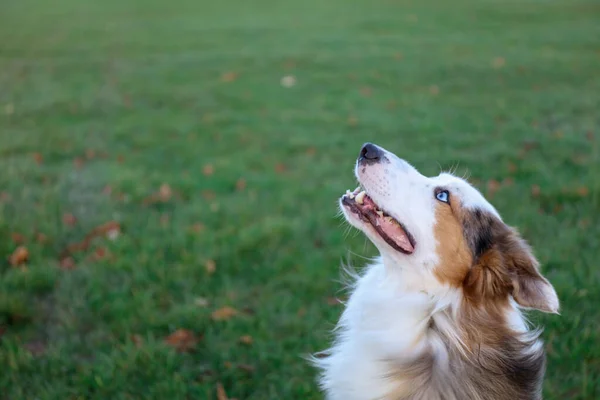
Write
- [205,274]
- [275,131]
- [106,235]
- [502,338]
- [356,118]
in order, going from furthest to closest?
[356,118], [275,131], [106,235], [205,274], [502,338]

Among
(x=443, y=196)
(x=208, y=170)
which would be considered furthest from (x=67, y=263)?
(x=443, y=196)

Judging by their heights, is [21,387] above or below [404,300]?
below

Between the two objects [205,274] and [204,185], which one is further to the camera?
[204,185]

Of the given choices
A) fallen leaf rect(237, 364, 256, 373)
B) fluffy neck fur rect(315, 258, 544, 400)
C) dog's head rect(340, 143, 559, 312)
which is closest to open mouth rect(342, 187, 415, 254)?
dog's head rect(340, 143, 559, 312)

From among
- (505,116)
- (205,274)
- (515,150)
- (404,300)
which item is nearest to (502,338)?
(404,300)

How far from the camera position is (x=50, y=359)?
352 centimetres

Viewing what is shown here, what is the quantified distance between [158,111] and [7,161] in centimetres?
271

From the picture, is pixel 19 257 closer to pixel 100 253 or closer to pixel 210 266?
pixel 100 253

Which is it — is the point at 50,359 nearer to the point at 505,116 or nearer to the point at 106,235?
the point at 106,235

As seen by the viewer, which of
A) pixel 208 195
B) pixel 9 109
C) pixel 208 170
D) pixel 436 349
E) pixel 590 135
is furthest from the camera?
pixel 9 109

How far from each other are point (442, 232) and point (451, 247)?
0.30 ft

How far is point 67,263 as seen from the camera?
4602 millimetres

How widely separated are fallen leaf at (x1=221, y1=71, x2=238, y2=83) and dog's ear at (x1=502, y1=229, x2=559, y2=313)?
8.89 meters

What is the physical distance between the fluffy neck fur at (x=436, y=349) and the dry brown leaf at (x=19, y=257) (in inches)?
124
